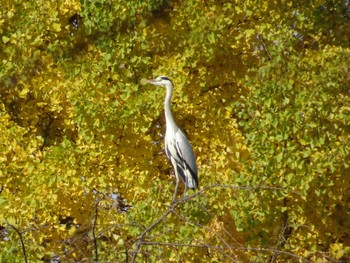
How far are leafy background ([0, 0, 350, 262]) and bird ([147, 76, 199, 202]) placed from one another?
0.68ft

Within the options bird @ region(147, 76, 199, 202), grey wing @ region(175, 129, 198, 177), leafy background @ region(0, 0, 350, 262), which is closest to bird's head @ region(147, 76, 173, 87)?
bird @ region(147, 76, 199, 202)

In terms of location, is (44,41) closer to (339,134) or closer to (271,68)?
(271,68)

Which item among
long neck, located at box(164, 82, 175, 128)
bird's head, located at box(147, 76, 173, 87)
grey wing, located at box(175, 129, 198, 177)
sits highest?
bird's head, located at box(147, 76, 173, 87)

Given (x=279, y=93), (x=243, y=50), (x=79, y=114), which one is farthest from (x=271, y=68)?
(x=79, y=114)

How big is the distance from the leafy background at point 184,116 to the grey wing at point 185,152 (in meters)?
0.20

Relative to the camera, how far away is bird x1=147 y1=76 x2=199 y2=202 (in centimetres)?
1480

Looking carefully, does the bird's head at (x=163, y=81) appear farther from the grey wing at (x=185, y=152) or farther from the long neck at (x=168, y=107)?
the grey wing at (x=185, y=152)

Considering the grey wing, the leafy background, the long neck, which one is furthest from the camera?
the long neck

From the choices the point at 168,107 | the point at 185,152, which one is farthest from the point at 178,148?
the point at 168,107

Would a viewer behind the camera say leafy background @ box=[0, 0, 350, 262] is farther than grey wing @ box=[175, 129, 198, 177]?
No

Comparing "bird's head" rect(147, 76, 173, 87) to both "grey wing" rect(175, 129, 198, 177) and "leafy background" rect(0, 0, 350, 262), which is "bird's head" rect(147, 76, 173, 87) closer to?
"leafy background" rect(0, 0, 350, 262)

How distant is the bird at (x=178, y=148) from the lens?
14805 mm

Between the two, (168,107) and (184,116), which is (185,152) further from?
(184,116)

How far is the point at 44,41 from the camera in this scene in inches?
642
